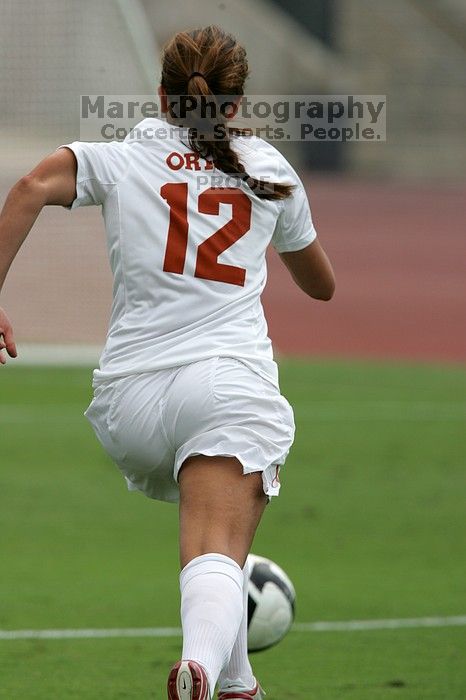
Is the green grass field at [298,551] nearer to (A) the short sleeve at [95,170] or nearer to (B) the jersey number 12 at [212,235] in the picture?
(B) the jersey number 12 at [212,235]

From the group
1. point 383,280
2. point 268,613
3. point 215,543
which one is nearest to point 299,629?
point 268,613

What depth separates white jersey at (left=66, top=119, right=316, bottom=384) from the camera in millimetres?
3684

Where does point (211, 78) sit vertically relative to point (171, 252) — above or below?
above

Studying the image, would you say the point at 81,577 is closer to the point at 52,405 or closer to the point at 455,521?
the point at 455,521

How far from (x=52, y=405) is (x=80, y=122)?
15.3 ft

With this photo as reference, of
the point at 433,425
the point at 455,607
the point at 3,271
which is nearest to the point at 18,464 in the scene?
the point at 433,425

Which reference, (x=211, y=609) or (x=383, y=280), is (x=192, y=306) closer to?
(x=211, y=609)

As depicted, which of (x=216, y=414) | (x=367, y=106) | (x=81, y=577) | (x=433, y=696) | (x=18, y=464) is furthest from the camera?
(x=367, y=106)

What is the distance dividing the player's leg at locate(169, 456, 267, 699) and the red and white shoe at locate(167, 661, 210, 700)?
124 millimetres

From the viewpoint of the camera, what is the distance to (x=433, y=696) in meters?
4.67

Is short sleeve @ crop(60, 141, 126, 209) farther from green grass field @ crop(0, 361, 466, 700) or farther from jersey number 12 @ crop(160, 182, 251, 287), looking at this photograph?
green grass field @ crop(0, 361, 466, 700)

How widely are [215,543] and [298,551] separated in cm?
359

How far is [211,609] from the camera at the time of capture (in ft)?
11.4
